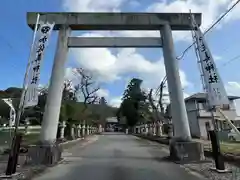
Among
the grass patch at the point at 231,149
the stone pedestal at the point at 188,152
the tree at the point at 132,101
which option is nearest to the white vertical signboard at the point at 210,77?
the stone pedestal at the point at 188,152

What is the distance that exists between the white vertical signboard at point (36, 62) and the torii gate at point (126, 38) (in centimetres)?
77

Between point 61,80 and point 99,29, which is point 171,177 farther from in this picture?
point 99,29

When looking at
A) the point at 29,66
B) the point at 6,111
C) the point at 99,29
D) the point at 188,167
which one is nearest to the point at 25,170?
the point at 29,66

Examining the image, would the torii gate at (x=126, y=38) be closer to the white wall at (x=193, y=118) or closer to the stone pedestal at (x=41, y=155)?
the stone pedestal at (x=41, y=155)

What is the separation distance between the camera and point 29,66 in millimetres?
9922

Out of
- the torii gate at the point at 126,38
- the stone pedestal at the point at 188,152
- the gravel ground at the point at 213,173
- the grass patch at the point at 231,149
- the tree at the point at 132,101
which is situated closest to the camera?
the gravel ground at the point at 213,173

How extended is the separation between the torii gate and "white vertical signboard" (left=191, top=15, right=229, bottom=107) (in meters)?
1.56

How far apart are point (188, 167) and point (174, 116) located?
2.68 m

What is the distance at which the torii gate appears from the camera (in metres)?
11.5

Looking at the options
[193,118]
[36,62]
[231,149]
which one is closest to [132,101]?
[193,118]

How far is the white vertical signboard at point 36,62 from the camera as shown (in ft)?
32.0

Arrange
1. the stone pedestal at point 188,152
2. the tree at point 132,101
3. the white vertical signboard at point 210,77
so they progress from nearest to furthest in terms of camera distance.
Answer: the white vertical signboard at point 210,77, the stone pedestal at point 188,152, the tree at point 132,101

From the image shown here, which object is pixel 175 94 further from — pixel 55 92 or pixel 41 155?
pixel 41 155

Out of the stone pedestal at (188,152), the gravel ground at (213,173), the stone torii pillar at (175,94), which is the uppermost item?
the stone torii pillar at (175,94)
